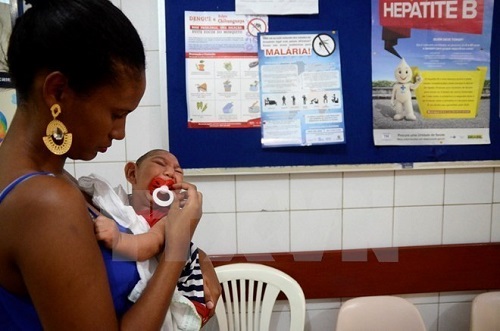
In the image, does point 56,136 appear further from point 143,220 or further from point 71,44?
point 143,220

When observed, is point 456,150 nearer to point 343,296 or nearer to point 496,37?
point 496,37

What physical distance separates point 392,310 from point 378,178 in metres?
0.59

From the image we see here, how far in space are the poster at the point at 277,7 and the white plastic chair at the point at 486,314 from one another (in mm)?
1499

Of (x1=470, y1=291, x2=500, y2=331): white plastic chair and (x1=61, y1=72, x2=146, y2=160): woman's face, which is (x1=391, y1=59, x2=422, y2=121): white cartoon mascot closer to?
(x1=470, y1=291, x2=500, y2=331): white plastic chair

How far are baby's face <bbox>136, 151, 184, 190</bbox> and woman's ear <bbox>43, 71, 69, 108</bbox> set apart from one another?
1.80ft

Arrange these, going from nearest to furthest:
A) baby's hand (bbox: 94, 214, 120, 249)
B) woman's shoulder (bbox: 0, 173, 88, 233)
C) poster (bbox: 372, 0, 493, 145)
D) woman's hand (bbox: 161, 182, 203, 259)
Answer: woman's shoulder (bbox: 0, 173, 88, 233) < baby's hand (bbox: 94, 214, 120, 249) < woman's hand (bbox: 161, 182, 203, 259) < poster (bbox: 372, 0, 493, 145)

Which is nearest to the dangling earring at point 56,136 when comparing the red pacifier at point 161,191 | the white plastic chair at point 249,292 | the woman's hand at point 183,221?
the woman's hand at point 183,221

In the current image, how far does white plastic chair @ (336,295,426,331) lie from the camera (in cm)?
168

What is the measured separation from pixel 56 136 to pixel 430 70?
66.1 inches

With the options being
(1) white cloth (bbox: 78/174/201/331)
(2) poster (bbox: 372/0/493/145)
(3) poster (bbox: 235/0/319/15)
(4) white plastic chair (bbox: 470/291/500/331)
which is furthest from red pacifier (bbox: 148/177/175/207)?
(4) white plastic chair (bbox: 470/291/500/331)

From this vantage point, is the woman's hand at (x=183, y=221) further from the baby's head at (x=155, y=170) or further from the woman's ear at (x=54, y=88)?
the woman's ear at (x=54, y=88)

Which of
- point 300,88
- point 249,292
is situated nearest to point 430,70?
point 300,88

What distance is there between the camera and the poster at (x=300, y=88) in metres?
1.74

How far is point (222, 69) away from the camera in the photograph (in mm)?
1727
